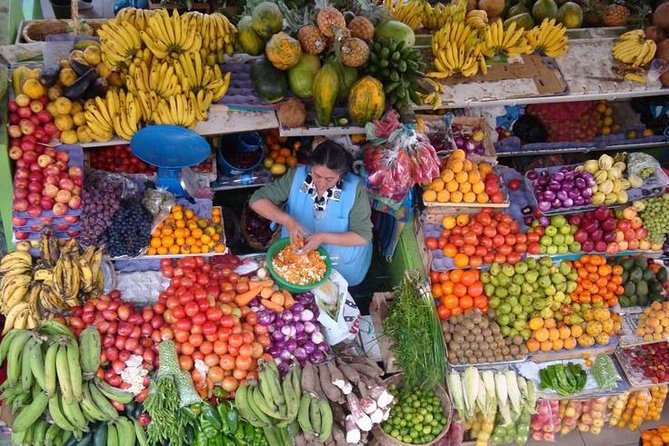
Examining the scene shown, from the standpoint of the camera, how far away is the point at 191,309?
3682 mm

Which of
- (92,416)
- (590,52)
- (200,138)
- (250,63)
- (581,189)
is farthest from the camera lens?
(590,52)

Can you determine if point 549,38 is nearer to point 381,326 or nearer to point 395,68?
point 395,68

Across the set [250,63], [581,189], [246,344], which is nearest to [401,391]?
[246,344]

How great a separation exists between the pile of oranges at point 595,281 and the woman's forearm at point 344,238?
63.0 inches

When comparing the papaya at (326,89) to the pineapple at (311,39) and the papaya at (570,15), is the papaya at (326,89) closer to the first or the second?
the pineapple at (311,39)

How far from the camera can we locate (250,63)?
4.60m

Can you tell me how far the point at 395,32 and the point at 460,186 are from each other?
1161mm

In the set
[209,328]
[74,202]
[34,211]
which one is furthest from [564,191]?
[34,211]

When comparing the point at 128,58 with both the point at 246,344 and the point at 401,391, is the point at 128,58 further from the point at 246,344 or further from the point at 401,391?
the point at 401,391

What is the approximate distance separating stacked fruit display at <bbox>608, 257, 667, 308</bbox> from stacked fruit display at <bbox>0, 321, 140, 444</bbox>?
3.51 meters

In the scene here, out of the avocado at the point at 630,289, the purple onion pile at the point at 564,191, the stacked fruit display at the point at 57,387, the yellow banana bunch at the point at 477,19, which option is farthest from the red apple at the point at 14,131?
the avocado at the point at 630,289

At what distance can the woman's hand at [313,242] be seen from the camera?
154 inches

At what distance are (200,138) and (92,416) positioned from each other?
1.82 meters

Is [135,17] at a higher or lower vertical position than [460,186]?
higher
